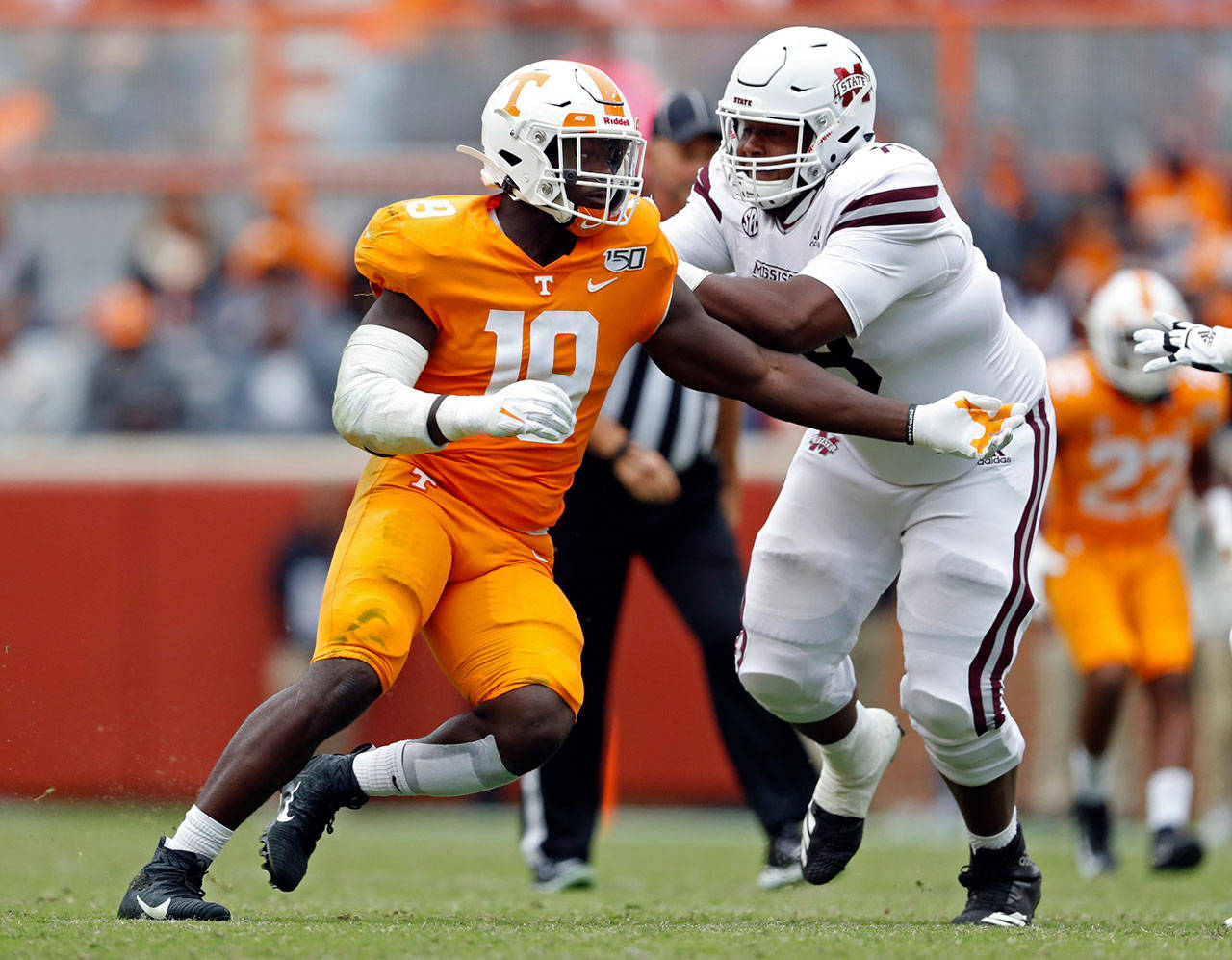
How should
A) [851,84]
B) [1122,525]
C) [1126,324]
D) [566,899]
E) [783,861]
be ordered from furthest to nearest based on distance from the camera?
1. [1122,525]
2. [1126,324]
3. [783,861]
4. [566,899]
5. [851,84]

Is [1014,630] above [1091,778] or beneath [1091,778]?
above

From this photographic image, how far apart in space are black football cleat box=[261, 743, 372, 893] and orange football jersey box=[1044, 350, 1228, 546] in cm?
344

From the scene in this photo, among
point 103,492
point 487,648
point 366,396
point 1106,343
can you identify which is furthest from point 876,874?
point 103,492

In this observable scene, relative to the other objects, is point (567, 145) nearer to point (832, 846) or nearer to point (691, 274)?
point (691, 274)

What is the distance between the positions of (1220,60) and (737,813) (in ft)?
15.5

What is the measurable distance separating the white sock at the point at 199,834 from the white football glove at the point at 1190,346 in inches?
89.6

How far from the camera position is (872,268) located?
426 cm

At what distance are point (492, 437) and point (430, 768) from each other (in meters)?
0.74

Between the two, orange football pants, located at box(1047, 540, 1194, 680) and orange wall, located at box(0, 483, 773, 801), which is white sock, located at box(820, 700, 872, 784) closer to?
orange football pants, located at box(1047, 540, 1194, 680)

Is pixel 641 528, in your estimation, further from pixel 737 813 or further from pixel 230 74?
pixel 230 74

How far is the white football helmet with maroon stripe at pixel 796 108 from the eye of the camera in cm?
440

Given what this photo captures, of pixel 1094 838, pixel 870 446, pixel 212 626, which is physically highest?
pixel 870 446

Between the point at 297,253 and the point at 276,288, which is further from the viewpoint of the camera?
the point at 297,253

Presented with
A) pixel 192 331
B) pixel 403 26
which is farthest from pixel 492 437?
pixel 403 26
